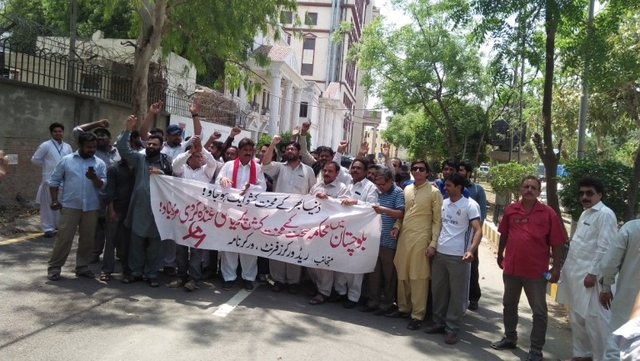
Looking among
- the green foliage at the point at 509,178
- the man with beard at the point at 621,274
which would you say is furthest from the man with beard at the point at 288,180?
the green foliage at the point at 509,178

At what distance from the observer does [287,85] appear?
40.1 meters

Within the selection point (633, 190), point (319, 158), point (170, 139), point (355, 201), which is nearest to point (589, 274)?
point (355, 201)

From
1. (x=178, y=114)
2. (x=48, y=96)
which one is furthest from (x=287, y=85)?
(x=48, y=96)

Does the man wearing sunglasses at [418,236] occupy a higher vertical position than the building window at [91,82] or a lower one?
lower

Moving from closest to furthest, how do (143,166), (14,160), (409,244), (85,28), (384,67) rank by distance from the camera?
1. (409,244)
2. (143,166)
3. (14,160)
4. (384,67)
5. (85,28)

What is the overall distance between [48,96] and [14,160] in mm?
1531

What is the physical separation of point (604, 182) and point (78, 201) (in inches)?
275

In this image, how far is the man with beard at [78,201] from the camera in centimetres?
606

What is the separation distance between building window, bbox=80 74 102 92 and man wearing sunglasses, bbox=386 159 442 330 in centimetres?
916

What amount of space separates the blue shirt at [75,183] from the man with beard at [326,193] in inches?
101

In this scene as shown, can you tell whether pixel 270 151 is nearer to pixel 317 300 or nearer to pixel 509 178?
pixel 317 300

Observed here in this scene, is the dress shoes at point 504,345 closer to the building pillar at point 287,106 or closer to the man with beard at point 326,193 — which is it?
the man with beard at point 326,193

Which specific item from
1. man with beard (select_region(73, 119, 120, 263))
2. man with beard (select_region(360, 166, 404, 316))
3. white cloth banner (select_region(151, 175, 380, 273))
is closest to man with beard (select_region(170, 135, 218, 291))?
white cloth banner (select_region(151, 175, 380, 273))

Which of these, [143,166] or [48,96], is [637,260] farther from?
[48,96]
